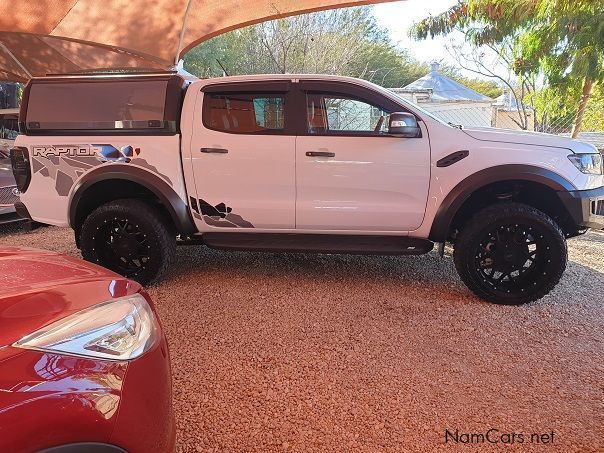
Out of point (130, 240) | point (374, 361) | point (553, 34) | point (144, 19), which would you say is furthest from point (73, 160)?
point (553, 34)

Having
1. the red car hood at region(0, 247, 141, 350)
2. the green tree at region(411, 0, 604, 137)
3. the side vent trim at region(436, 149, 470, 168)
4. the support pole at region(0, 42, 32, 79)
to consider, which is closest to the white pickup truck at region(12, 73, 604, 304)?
the side vent trim at region(436, 149, 470, 168)

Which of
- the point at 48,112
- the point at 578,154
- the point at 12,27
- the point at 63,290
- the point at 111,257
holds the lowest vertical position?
the point at 111,257

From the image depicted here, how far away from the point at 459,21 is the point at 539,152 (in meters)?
7.48

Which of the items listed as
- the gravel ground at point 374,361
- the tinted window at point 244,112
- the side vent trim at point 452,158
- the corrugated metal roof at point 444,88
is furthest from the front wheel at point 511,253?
the corrugated metal roof at point 444,88

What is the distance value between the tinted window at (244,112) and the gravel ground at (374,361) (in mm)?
1586

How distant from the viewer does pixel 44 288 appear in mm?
1499

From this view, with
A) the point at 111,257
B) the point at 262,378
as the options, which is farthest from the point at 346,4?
the point at 262,378

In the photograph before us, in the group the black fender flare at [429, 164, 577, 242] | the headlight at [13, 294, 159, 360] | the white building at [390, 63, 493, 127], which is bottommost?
the headlight at [13, 294, 159, 360]

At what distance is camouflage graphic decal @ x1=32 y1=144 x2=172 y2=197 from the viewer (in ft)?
14.1

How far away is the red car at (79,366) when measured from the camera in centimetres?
116

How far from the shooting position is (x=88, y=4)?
9758 millimetres

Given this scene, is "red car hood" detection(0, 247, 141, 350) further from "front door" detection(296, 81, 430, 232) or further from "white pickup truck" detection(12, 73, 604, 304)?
"front door" detection(296, 81, 430, 232)

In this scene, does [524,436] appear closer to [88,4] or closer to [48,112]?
[48,112]

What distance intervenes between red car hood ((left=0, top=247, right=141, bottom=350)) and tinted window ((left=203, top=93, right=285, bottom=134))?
8.13 feet
